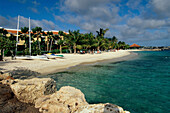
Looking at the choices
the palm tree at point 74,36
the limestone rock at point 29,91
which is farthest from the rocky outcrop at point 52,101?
the palm tree at point 74,36

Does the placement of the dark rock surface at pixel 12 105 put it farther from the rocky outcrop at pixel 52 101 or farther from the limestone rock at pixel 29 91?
the limestone rock at pixel 29 91

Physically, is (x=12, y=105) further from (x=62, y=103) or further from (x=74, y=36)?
(x=74, y=36)

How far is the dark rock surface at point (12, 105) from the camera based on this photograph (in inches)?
138

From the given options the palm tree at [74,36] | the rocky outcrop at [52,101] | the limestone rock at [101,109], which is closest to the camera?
the limestone rock at [101,109]

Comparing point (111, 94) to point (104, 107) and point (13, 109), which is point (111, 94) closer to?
point (104, 107)

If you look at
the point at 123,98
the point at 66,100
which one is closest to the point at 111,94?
the point at 123,98

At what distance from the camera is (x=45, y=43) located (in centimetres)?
4588

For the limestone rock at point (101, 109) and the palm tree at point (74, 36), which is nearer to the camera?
the limestone rock at point (101, 109)

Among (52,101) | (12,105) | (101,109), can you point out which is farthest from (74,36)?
(101,109)

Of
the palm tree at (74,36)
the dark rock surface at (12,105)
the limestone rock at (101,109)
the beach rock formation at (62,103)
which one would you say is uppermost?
the palm tree at (74,36)

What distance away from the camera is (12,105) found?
376 centimetres

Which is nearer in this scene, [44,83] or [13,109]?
[13,109]

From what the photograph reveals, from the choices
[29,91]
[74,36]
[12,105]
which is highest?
[74,36]

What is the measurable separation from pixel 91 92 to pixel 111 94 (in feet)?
4.61
